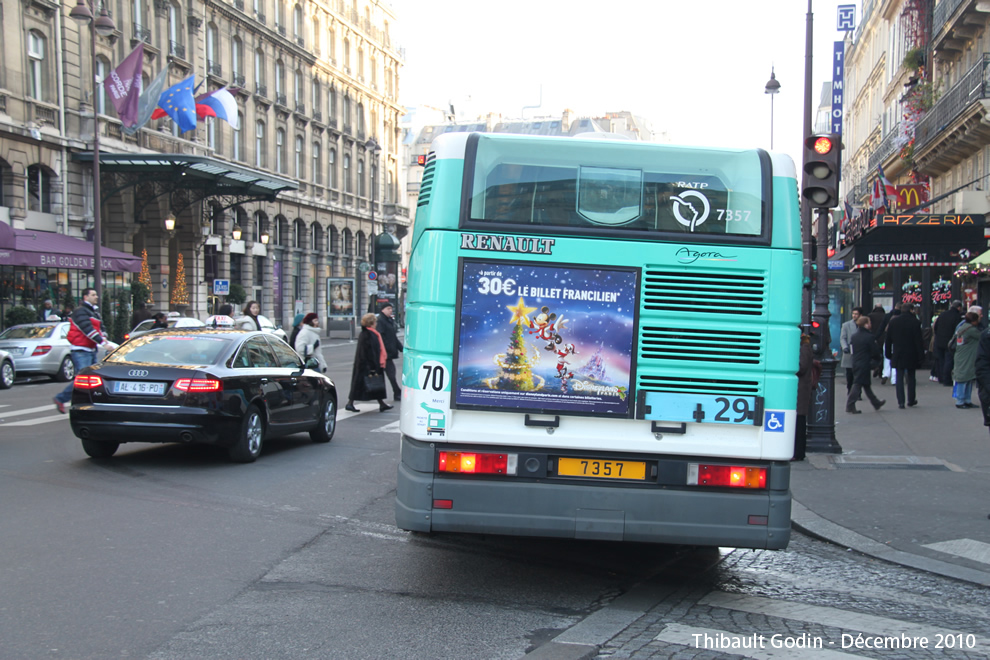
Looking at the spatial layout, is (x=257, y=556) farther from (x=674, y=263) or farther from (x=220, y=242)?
(x=220, y=242)

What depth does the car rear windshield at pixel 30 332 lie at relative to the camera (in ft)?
72.8

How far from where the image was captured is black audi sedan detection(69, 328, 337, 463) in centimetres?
982

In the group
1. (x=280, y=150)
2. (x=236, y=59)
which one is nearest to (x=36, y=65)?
(x=236, y=59)

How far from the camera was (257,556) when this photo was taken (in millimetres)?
6543

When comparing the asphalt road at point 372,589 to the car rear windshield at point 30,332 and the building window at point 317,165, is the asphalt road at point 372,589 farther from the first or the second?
the building window at point 317,165

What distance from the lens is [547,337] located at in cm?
564

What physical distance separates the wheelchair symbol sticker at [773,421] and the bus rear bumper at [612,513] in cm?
36

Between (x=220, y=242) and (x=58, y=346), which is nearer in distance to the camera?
(x=58, y=346)

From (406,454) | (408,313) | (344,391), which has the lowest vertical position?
(344,391)

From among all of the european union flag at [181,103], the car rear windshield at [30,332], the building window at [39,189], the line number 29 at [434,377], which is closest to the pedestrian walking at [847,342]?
the line number 29 at [434,377]

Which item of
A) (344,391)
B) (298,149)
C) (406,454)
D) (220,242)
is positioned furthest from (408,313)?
(298,149)

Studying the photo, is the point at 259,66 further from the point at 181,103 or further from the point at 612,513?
the point at 612,513

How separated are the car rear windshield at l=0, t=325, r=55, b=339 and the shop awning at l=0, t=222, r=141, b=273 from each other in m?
5.00

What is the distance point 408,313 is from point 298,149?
2119 inches
